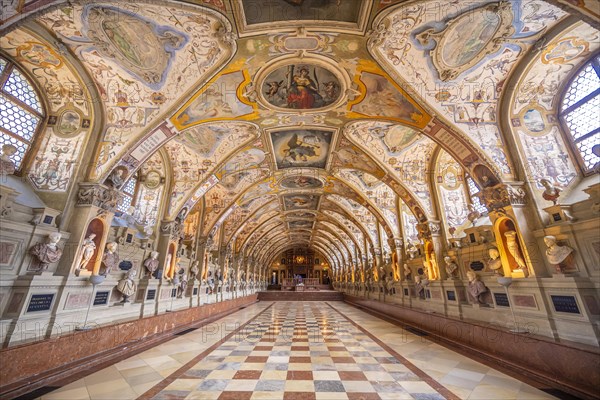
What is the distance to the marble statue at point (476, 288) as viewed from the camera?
760cm

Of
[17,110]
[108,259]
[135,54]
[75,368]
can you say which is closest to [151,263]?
[108,259]

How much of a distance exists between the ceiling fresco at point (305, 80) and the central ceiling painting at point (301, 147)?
67 cm

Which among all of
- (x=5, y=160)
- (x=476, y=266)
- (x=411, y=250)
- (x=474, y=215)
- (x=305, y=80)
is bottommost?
(x=476, y=266)

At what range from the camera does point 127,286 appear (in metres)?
8.01

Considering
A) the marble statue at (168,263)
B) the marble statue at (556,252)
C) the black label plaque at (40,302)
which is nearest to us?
the marble statue at (556,252)

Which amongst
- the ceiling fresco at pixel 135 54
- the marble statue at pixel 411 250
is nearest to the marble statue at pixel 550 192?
the marble statue at pixel 411 250

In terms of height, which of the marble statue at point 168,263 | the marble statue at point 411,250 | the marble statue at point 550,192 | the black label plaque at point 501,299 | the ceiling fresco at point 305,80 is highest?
the ceiling fresco at point 305,80

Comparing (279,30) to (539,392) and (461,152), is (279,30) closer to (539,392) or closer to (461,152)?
(461,152)

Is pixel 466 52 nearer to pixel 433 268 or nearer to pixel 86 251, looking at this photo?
pixel 433 268

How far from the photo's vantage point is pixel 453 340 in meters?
7.39

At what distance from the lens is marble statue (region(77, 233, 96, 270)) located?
6.54 meters

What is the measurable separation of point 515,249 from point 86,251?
37.2ft

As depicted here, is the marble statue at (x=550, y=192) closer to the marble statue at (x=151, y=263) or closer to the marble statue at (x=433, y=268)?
the marble statue at (x=433, y=268)

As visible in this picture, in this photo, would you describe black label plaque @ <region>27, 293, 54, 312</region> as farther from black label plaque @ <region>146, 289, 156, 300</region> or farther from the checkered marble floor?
black label plaque @ <region>146, 289, 156, 300</region>
